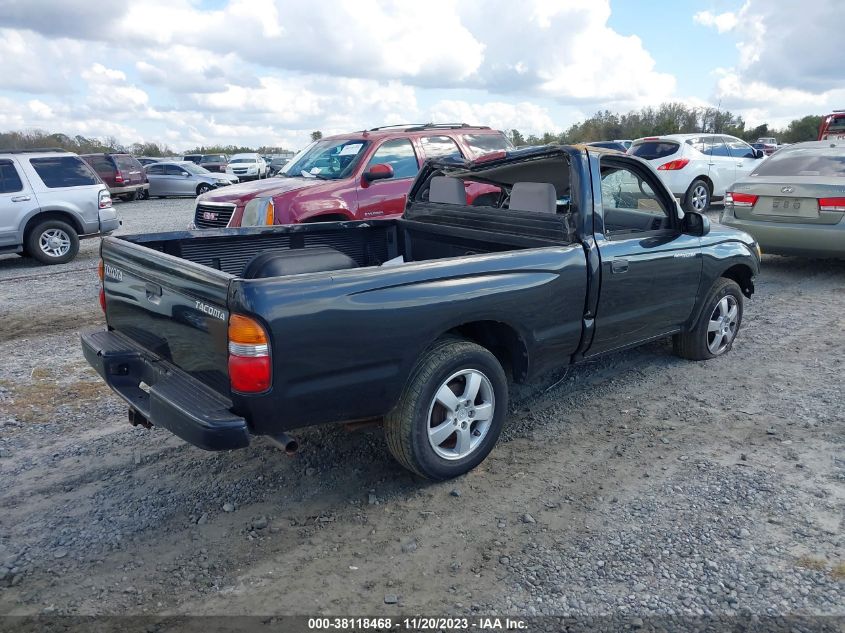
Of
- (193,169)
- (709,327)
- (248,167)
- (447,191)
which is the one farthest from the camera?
(248,167)

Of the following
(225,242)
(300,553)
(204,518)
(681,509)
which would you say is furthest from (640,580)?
(225,242)

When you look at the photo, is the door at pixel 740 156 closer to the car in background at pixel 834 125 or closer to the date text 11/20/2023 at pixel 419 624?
the car in background at pixel 834 125

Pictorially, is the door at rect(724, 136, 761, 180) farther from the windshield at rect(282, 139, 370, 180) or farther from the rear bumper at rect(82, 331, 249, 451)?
the rear bumper at rect(82, 331, 249, 451)

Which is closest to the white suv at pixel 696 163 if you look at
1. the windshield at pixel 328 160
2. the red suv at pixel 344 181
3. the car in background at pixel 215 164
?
the red suv at pixel 344 181

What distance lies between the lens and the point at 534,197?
14.7 feet

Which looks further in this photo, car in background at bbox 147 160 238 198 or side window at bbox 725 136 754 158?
car in background at bbox 147 160 238 198

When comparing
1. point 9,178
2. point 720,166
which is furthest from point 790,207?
point 9,178

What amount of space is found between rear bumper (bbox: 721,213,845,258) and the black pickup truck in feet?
10.7

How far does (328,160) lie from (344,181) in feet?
2.55

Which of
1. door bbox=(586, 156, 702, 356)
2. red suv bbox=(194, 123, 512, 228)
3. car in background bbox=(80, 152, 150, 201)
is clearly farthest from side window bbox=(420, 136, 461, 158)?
car in background bbox=(80, 152, 150, 201)

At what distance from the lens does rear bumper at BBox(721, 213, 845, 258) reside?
7.99m

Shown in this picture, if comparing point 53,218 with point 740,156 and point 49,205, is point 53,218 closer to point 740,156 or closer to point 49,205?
point 49,205

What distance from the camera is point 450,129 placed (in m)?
9.52

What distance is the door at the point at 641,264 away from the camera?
4.32 m
